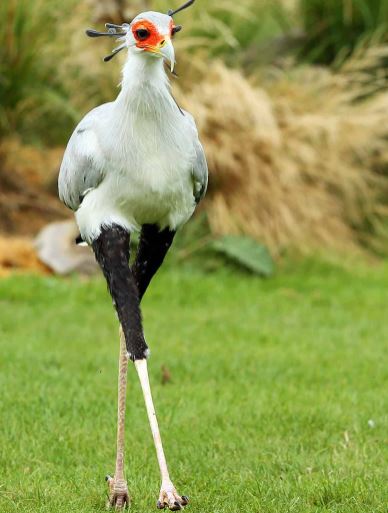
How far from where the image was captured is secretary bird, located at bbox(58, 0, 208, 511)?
13.0 ft

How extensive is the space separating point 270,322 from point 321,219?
2.19 metres

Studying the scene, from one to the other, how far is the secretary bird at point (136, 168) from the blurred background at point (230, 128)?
516 centimetres

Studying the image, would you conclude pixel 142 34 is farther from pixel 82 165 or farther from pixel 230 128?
pixel 230 128

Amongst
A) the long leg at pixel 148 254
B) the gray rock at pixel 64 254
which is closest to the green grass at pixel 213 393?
the gray rock at pixel 64 254

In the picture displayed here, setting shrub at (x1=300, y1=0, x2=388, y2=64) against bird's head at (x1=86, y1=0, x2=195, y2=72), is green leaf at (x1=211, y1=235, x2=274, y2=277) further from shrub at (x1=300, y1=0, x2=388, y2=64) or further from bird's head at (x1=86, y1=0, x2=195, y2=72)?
bird's head at (x1=86, y1=0, x2=195, y2=72)

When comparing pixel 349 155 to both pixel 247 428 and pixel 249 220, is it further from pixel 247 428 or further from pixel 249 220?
pixel 247 428

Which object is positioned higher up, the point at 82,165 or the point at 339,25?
the point at 339,25

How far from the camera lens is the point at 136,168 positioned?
13.2 feet

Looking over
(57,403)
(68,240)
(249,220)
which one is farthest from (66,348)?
(249,220)

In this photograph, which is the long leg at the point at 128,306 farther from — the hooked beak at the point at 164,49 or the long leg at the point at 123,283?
the hooked beak at the point at 164,49

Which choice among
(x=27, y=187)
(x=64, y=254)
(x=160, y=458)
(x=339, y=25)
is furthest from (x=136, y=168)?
(x=339, y=25)

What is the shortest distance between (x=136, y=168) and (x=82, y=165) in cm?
25

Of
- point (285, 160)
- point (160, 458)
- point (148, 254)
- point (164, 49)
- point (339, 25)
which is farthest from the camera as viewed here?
point (339, 25)

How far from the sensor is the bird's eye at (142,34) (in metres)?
3.83
